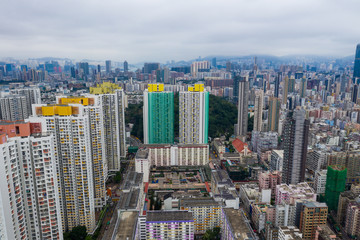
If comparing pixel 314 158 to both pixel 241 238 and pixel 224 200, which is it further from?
pixel 241 238

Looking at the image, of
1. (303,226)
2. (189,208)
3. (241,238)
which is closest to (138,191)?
(189,208)

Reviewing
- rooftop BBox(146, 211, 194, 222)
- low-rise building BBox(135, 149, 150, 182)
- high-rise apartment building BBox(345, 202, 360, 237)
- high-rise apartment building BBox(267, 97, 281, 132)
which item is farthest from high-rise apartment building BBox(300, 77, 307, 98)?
rooftop BBox(146, 211, 194, 222)

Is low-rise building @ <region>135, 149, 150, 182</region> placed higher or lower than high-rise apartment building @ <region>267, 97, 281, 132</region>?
lower

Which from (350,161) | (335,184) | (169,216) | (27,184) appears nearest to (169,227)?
(169,216)

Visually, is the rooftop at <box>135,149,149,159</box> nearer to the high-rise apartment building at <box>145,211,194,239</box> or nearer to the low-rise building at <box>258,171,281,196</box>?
the high-rise apartment building at <box>145,211,194,239</box>

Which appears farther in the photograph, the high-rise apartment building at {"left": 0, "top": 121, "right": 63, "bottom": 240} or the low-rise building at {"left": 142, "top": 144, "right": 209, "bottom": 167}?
the low-rise building at {"left": 142, "top": 144, "right": 209, "bottom": 167}

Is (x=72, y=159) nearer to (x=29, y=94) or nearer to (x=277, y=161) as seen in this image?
(x=277, y=161)
